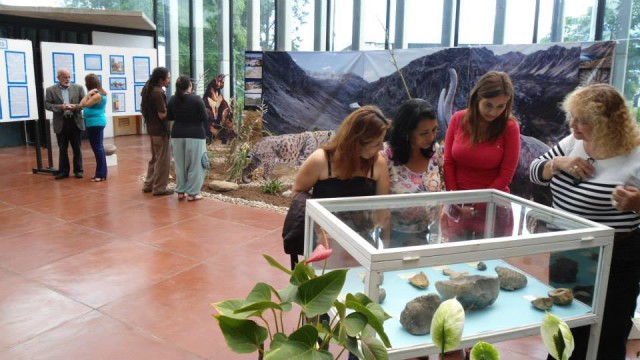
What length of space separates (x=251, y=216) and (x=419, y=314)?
4104 millimetres

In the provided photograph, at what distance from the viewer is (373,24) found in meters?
8.44

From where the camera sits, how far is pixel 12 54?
663cm

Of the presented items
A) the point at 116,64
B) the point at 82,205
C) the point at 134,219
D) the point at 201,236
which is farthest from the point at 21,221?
the point at 116,64

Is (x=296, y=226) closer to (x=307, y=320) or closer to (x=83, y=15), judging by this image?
Answer: (x=307, y=320)

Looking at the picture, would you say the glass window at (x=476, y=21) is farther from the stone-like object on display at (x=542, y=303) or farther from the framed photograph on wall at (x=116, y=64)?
the stone-like object on display at (x=542, y=303)

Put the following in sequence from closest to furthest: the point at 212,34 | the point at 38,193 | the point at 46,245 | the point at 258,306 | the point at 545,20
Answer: the point at 258,306 < the point at 46,245 < the point at 38,193 < the point at 545,20 < the point at 212,34

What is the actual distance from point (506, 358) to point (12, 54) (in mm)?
6980

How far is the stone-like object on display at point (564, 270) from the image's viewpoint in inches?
63.9

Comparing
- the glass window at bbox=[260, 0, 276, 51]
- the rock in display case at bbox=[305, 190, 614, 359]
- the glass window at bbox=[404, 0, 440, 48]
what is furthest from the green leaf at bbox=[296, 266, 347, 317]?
the glass window at bbox=[260, 0, 276, 51]

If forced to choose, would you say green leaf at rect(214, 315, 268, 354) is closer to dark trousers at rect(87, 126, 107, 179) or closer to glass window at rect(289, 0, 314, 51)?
dark trousers at rect(87, 126, 107, 179)

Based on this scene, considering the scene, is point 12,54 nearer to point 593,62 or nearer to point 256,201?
point 256,201

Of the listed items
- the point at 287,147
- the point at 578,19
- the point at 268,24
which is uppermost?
the point at 268,24

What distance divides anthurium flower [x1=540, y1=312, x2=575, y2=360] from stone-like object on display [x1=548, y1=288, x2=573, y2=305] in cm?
98

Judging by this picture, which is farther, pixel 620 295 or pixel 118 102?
pixel 118 102
